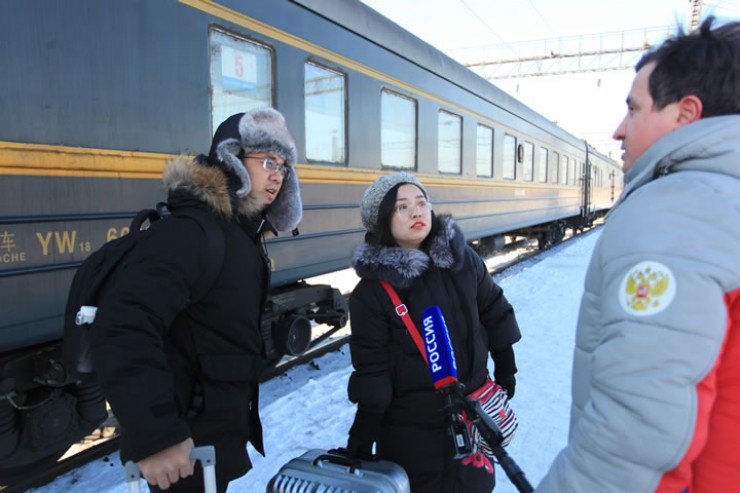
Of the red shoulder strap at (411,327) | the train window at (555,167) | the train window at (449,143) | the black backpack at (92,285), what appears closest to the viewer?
the black backpack at (92,285)

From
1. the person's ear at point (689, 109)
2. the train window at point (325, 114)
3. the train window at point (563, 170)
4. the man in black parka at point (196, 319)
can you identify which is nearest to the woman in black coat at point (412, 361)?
the man in black parka at point (196, 319)

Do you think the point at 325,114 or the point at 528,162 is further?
the point at 528,162

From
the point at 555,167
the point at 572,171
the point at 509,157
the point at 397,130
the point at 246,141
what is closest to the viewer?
the point at 246,141

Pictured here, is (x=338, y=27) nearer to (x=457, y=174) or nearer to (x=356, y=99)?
(x=356, y=99)

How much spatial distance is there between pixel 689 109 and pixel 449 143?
18.4 ft

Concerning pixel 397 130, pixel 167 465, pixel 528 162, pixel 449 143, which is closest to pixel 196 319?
pixel 167 465

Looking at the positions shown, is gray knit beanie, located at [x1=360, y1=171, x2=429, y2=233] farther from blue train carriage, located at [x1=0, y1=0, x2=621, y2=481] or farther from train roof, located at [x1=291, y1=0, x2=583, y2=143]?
train roof, located at [x1=291, y1=0, x2=583, y2=143]

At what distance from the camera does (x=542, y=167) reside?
1146cm

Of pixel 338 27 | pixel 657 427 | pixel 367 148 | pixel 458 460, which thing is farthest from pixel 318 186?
pixel 657 427

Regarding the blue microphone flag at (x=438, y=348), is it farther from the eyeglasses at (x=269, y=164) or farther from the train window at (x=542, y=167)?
the train window at (x=542, y=167)

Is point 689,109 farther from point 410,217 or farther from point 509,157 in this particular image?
point 509,157

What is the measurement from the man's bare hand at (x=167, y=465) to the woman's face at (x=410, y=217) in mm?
1051

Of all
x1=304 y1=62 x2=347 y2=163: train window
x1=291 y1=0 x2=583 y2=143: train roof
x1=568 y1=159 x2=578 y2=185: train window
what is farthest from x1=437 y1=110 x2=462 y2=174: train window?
x1=568 y1=159 x2=578 y2=185: train window

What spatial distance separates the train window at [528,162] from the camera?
10023 mm
